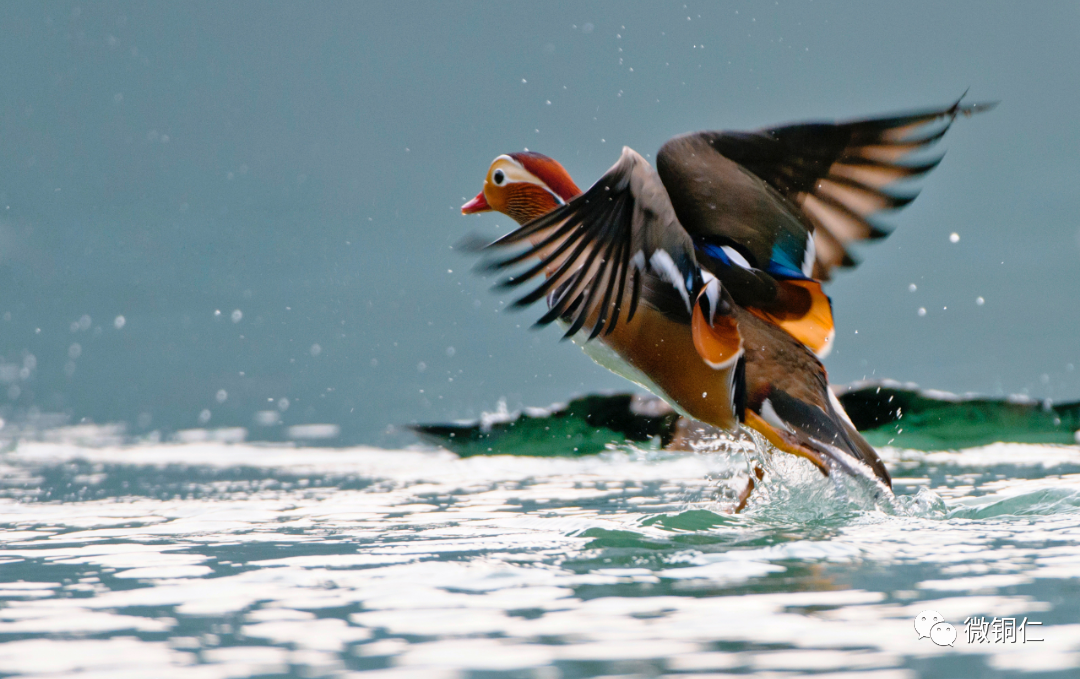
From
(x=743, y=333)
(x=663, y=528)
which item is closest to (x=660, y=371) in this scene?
(x=743, y=333)

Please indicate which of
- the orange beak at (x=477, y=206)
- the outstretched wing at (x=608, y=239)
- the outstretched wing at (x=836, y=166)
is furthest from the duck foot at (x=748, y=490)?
the orange beak at (x=477, y=206)

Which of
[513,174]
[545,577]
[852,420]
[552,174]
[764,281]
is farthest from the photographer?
[852,420]

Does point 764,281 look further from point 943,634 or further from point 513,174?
point 943,634

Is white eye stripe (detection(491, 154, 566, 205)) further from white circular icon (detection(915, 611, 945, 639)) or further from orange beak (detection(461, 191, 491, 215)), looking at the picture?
white circular icon (detection(915, 611, 945, 639))

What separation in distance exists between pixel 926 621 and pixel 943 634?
0.07 m

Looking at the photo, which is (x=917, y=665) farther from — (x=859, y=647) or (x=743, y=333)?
(x=743, y=333)

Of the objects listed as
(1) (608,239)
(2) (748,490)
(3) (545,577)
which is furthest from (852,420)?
(3) (545,577)

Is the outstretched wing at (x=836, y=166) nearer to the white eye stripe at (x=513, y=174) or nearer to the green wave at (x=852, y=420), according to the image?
the white eye stripe at (x=513, y=174)

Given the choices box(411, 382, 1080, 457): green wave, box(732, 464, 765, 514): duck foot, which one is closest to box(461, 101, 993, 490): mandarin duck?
box(732, 464, 765, 514): duck foot

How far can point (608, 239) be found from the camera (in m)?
3.01

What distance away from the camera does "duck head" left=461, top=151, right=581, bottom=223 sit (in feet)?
14.0

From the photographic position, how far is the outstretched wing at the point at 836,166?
3668mm

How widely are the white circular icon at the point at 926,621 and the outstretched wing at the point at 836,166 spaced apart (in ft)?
6.40

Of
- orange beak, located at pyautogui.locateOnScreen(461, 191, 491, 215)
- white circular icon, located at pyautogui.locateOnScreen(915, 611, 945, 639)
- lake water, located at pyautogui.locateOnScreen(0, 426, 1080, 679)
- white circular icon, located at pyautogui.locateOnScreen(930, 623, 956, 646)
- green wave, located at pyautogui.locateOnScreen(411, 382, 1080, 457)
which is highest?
orange beak, located at pyautogui.locateOnScreen(461, 191, 491, 215)
